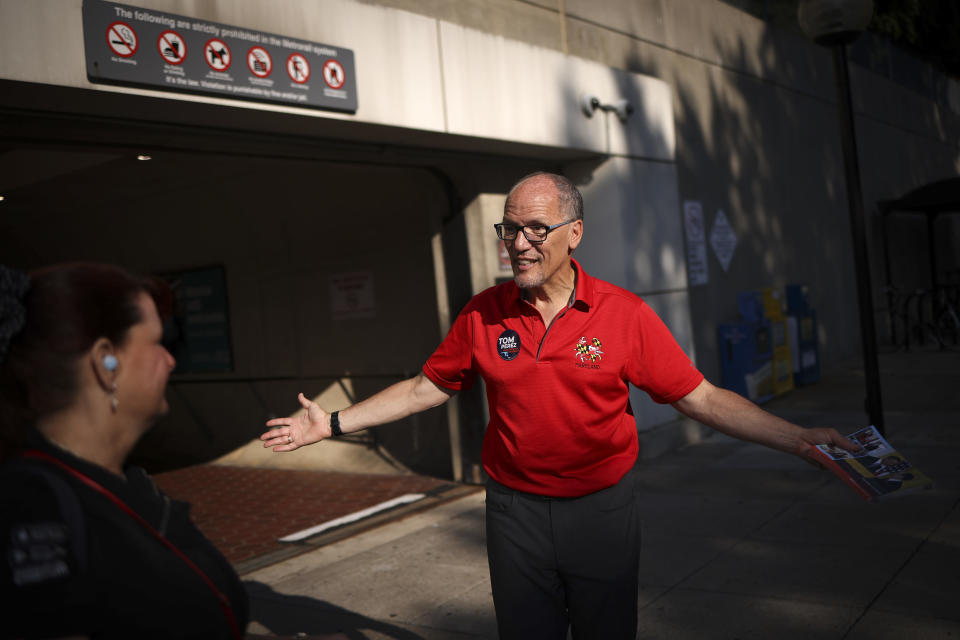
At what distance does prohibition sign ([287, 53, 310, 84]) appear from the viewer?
5297mm

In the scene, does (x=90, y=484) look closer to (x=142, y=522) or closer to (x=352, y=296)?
(x=142, y=522)

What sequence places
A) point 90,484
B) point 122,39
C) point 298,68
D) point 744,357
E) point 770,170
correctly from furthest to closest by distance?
point 770,170 < point 744,357 < point 298,68 < point 122,39 < point 90,484

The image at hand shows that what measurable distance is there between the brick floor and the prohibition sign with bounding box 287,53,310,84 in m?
3.02

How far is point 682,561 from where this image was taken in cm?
510

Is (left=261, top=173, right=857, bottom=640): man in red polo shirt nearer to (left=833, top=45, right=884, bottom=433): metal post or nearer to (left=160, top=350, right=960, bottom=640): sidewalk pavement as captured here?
(left=160, top=350, right=960, bottom=640): sidewalk pavement

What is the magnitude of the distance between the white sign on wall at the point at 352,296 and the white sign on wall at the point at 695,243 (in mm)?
3465

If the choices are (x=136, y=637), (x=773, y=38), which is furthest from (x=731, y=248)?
(x=136, y=637)

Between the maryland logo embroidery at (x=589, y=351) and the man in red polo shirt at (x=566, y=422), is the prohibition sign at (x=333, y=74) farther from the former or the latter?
the maryland logo embroidery at (x=589, y=351)

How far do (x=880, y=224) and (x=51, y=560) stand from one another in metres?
17.6

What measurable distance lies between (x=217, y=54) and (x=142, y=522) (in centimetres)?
408

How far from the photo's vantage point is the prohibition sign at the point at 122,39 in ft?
14.7

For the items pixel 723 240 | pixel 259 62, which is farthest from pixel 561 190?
pixel 723 240

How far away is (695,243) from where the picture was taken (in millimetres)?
9781

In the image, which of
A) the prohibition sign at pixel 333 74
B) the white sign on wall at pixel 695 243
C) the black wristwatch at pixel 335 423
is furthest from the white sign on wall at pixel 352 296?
the black wristwatch at pixel 335 423
